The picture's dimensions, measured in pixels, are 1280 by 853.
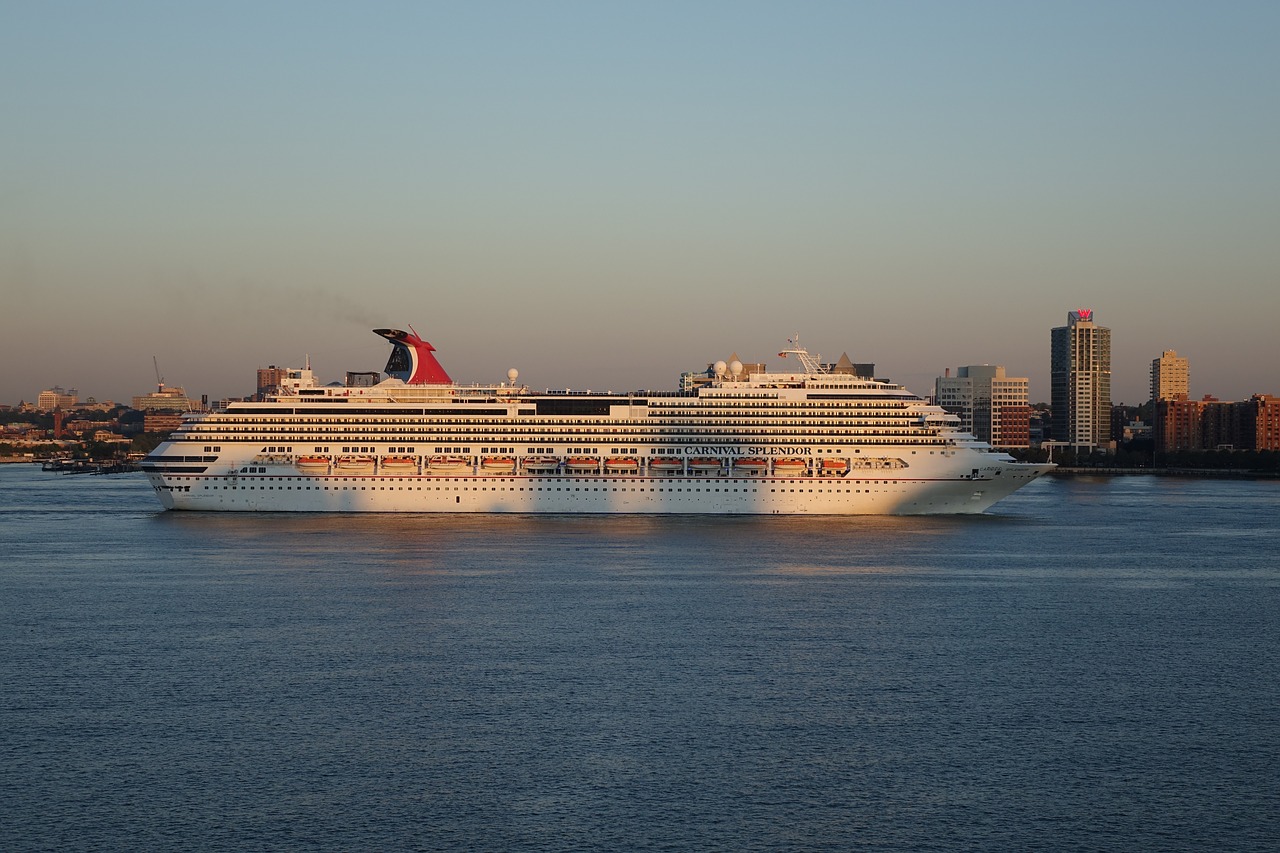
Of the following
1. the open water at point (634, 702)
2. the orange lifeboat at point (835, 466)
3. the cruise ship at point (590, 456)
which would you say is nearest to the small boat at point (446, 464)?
the cruise ship at point (590, 456)

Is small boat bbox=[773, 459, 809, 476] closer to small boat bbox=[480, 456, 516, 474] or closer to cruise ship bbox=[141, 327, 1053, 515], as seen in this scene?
cruise ship bbox=[141, 327, 1053, 515]

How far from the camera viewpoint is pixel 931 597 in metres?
38.8

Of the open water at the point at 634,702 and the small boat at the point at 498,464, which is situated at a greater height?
the small boat at the point at 498,464

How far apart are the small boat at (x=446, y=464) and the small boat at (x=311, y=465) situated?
195 inches

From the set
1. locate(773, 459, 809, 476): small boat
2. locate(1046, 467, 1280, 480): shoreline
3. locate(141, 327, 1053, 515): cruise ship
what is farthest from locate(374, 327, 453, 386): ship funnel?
locate(1046, 467, 1280, 480): shoreline

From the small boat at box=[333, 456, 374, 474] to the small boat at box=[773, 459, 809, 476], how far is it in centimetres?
1907

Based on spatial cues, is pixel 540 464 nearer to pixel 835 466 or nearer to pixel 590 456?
pixel 590 456

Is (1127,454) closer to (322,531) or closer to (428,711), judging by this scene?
(322,531)

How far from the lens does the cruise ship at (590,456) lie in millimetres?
A: 65125

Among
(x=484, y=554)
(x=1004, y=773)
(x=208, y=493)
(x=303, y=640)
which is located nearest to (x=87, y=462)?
(x=208, y=493)

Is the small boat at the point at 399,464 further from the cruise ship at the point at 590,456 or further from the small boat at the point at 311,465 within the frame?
the small boat at the point at 311,465

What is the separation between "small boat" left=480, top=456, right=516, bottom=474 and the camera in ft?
217

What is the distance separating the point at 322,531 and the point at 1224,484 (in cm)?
10222

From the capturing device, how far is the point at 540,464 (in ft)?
217
